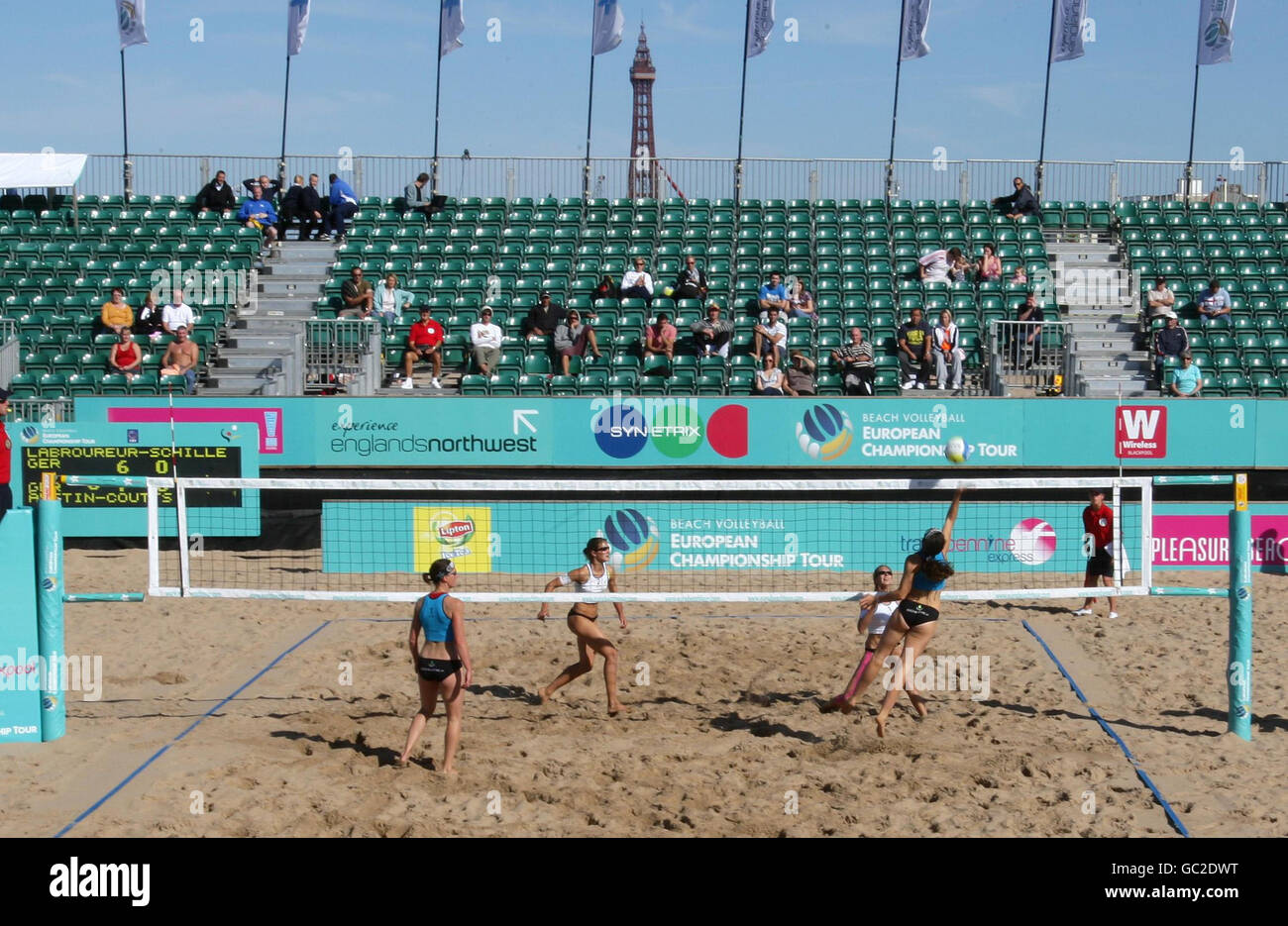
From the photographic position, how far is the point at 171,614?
14273mm

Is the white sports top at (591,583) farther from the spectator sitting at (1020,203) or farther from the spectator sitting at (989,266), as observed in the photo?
the spectator sitting at (1020,203)

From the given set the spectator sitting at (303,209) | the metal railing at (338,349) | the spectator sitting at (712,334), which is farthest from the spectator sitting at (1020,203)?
the spectator sitting at (303,209)

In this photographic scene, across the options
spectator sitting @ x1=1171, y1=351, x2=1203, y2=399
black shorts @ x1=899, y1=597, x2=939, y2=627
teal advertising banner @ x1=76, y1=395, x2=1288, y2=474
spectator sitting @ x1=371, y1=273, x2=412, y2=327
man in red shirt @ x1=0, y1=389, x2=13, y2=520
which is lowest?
black shorts @ x1=899, y1=597, x2=939, y2=627

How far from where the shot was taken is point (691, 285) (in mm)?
20875

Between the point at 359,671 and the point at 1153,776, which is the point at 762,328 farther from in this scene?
the point at 1153,776

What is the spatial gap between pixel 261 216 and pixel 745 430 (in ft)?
37.6

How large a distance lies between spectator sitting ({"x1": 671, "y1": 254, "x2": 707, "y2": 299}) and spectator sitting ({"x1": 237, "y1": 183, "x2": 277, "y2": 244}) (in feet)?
26.1

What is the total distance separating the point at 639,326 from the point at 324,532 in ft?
21.4

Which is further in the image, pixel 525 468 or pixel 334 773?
pixel 525 468

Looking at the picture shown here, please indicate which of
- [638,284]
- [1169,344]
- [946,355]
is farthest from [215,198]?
[1169,344]

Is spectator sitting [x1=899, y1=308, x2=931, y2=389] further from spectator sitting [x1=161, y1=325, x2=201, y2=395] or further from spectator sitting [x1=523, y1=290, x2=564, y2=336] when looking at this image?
spectator sitting [x1=161, y1=325, x2=201, y2=395]

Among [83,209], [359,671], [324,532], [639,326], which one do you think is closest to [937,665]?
[359,671]

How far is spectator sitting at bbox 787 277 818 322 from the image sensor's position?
20.5 meters
